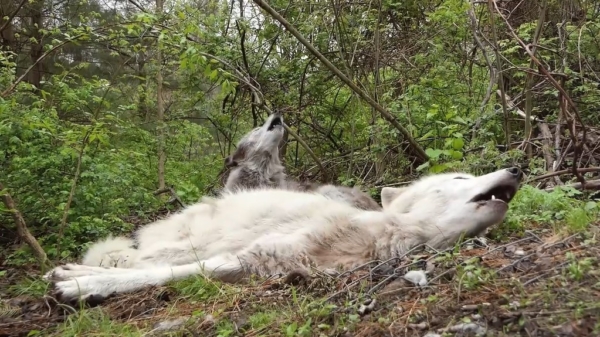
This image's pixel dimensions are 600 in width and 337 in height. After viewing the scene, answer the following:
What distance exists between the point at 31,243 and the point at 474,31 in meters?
5.89

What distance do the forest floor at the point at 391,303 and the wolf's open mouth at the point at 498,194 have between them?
292mm

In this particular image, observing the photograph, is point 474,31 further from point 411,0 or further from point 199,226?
point 199,226

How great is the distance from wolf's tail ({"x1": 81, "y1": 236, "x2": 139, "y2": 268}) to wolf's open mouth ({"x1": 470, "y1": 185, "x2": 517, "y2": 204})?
110 inches

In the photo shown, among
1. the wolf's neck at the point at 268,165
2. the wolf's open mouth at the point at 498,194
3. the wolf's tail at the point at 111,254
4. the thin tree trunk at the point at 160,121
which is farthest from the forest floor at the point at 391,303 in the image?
the thin tree trunk at the point at 160,121


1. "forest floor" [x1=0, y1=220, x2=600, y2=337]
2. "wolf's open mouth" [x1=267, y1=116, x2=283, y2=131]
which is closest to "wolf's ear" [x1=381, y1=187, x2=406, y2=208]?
"forest floor" [x1=0, y1=220, x2=600, y2=337]

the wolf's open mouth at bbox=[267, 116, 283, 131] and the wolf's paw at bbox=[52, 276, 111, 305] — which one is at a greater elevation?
the wolf's open mouth at bbox=[267, 116, 283, 131]

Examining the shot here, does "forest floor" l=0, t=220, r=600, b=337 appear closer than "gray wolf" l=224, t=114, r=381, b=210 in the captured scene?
Yes

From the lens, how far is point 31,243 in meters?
4.59

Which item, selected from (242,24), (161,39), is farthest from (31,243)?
(242,24)

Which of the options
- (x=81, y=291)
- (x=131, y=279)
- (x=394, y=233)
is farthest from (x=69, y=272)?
(x=394, y=233)

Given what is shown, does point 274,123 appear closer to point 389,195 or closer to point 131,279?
point 389,195

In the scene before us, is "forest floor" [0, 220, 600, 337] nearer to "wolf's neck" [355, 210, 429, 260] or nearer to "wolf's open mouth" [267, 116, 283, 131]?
"wolf's neck" [355, 210, 429, 260]

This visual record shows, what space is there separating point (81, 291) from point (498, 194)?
9.82 feet

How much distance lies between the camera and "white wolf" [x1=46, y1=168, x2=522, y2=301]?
12.4ft
